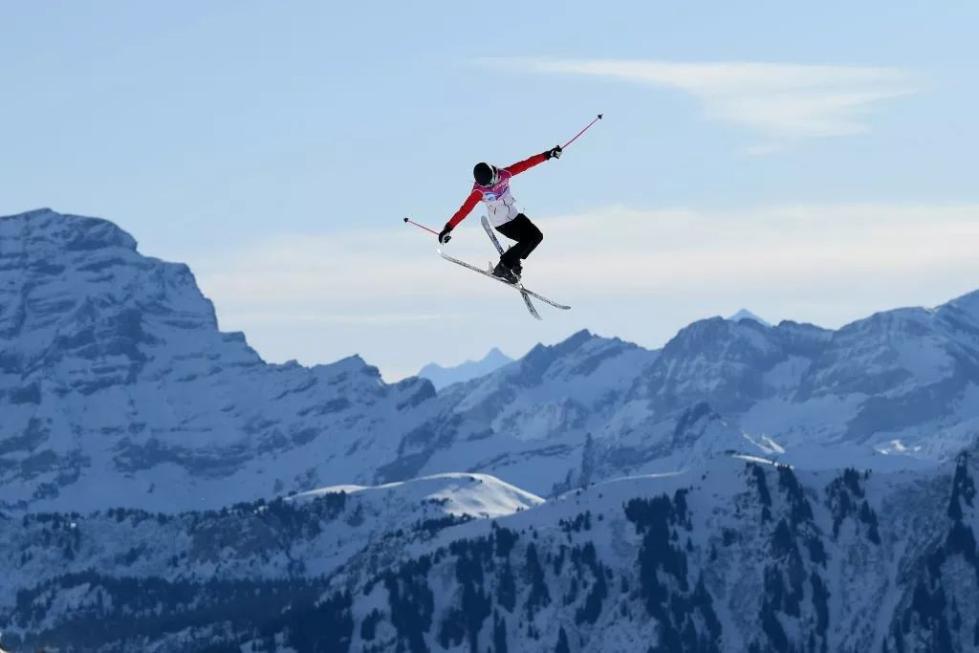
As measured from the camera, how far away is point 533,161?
100062mm

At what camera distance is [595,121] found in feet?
323

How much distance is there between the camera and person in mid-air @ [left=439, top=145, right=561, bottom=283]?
99.9m

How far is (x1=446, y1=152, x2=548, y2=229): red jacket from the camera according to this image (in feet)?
330

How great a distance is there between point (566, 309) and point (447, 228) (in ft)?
30.0

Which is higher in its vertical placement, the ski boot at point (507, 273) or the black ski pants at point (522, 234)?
the black ski pants at point (522, 234)

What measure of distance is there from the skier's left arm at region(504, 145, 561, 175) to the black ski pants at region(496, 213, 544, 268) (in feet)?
8.00

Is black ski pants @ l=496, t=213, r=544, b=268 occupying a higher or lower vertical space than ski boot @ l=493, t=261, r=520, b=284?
higher

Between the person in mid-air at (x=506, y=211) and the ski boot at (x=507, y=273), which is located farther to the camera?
the ski boot at (x=507, y=273)

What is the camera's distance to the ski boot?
106 meters

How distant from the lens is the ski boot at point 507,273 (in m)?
106

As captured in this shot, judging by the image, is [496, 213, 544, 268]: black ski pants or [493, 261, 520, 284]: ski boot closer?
[496, 213, 544, 268]: black ski pants

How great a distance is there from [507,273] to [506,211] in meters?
4.49

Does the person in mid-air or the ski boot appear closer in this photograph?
the person in mid-air

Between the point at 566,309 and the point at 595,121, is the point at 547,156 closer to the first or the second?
the point at 595,121
